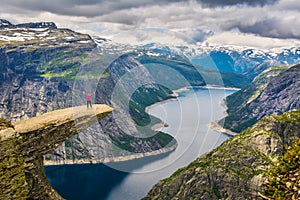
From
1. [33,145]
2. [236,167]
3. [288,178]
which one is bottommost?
[236,167]

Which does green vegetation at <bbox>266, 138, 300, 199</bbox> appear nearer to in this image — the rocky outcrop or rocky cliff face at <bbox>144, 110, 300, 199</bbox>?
the rocky outcrop

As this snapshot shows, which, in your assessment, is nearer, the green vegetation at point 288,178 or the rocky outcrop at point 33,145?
the green vegetation at point 288,178

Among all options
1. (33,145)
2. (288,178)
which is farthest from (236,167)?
(288,178)

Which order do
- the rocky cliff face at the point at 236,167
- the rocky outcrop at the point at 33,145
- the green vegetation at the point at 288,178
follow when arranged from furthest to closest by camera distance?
the rocky cliff face at the point at 236,167
the rocky outcrop at the point at 33,145
the green vegetation at the point at 288,178

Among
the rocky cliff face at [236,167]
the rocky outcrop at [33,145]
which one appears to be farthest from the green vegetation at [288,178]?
the rocky cliff face at [236,167]

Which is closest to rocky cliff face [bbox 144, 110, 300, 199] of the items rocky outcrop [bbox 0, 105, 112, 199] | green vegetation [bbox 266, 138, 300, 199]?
rocky outcrop [bbox 0, 105, 112, 199]

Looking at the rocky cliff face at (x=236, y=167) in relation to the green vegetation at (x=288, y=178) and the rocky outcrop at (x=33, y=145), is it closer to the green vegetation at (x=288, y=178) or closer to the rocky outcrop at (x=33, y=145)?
the rocky outcrop at (x=33, y=145)

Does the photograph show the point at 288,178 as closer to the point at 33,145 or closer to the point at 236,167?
the point at 33,145
